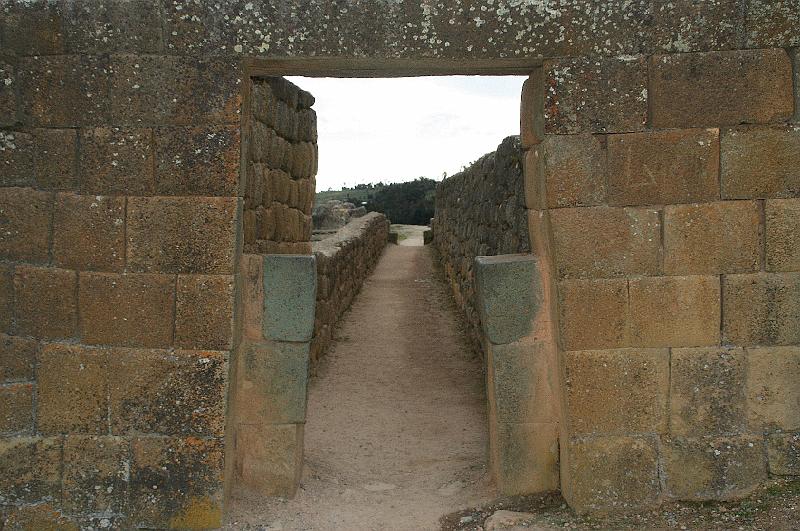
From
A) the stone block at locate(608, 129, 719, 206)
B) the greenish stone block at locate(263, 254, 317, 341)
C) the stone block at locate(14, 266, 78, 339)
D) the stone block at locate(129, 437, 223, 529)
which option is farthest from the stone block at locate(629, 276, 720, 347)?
the stone block at locate(14, 266, 78, 339)

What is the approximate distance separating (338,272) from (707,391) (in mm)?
6290

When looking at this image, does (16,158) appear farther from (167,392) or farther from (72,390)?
(167,392)

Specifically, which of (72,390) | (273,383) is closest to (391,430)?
(273,383)

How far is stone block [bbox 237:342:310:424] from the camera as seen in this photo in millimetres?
4199

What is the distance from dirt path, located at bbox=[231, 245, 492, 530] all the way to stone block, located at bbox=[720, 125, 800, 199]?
2282 millimetres

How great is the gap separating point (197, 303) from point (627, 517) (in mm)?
2568

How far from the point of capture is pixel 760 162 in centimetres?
384

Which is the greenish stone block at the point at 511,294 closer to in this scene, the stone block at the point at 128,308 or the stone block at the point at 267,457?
the stone block at the point at 267,457

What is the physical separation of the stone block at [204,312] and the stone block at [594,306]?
179cm

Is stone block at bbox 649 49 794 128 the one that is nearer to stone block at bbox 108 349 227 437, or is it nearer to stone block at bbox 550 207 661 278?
stone block at bbox 550 207 661 278

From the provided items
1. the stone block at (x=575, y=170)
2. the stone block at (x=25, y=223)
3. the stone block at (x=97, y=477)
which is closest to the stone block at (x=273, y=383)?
the stone block at (x=97, y=477)

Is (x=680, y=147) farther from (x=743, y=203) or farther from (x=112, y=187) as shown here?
(x=112, y=187)

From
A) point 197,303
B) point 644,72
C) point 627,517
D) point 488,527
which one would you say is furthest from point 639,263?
point 197,303

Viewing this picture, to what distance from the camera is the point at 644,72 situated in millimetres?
3814
